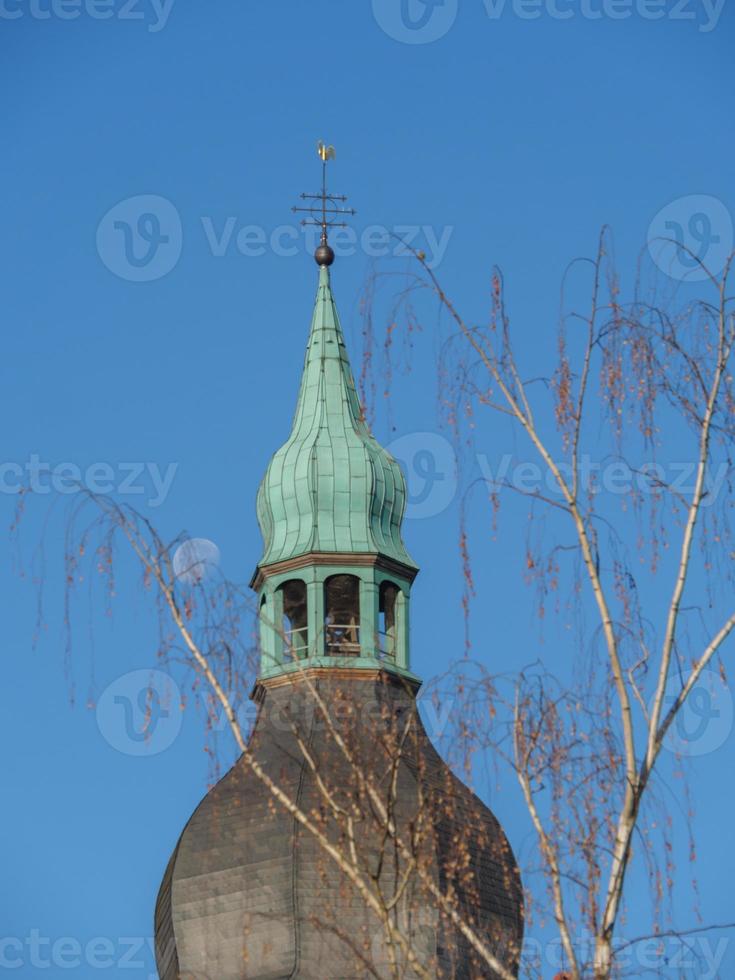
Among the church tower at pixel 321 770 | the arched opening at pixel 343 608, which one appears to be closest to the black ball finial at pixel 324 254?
the church tower at pixel 321 770

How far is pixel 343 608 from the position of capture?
55.4 m

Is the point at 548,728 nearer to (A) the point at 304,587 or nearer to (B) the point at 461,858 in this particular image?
(B) the point at 461,858

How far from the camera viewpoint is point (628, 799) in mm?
27625

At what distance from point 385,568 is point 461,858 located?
24904 mm

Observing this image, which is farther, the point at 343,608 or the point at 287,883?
the point at 343,608

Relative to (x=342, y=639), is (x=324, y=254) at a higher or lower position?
higher

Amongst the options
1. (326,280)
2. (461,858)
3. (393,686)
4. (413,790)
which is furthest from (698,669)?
(326,280)

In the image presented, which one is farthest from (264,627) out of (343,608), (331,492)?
(331,492)

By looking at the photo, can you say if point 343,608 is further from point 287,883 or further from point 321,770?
point 321,770

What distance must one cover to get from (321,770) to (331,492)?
55.7 feet

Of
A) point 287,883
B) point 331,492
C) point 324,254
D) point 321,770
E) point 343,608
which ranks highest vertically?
point 324,254

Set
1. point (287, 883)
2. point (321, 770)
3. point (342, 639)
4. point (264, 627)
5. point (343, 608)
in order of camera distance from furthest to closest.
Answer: point (343, 608)
point (342, 639)
point (264, 627)
point (287, 883)
point (321, 770)

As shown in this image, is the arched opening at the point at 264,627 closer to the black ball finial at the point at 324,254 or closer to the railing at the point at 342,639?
the railing at the point at 342,639

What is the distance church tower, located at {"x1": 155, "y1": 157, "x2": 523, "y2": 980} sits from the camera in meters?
45.7
